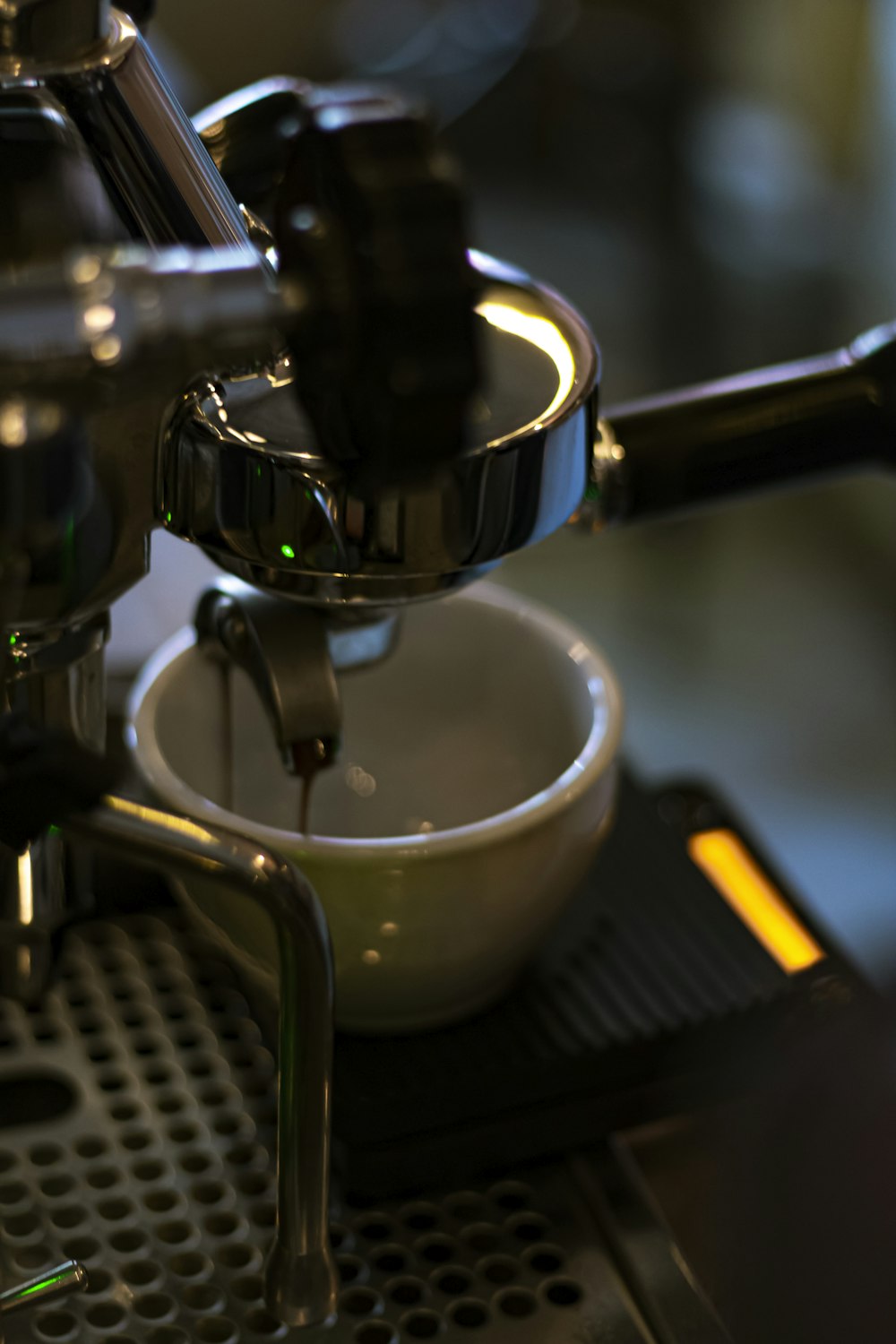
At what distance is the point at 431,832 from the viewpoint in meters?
0.44

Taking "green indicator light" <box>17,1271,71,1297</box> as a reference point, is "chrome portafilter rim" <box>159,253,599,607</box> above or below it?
above

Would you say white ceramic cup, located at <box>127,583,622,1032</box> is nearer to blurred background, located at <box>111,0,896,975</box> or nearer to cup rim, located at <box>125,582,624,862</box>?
cup rim, located at <box>125,582,624,862</box>

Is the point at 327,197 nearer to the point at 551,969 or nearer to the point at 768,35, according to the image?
the point at 551,969

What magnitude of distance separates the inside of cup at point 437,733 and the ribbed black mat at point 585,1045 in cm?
5

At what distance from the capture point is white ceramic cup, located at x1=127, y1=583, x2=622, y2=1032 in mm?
408

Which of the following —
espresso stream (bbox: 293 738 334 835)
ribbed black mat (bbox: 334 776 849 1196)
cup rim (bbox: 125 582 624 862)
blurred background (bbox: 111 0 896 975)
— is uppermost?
espresso stream (bbox: 293 738 334 835)

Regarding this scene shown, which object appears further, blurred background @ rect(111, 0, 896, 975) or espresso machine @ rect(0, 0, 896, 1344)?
blurred background @ rect(111, 0, 896, 975)

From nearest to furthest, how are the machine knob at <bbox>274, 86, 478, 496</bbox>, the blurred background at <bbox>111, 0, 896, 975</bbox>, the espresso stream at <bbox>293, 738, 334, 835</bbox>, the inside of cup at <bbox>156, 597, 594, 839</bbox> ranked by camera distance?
the machine knob at <bbox>274, 86, 478, 496</bbox>, the espresso stream at <bbox>293, 738, 334, 835</bbox>, the inside of cup at <bbox>156, 597, 594, 839</bbox>, the blurred background at <bbox>111, 0, 896, 975</bbox>

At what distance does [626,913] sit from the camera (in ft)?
1.62

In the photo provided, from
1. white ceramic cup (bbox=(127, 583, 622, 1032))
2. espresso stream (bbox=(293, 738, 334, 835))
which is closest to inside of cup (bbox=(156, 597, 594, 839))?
white ceramic cup (bbox=(127, 583, 622, 1032))

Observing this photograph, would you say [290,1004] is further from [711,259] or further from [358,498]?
[711,259]

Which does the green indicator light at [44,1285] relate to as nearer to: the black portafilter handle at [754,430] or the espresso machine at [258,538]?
the espresso machine at [258,538]

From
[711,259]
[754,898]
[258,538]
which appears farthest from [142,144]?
[711,259]

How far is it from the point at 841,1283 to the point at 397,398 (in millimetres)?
288
